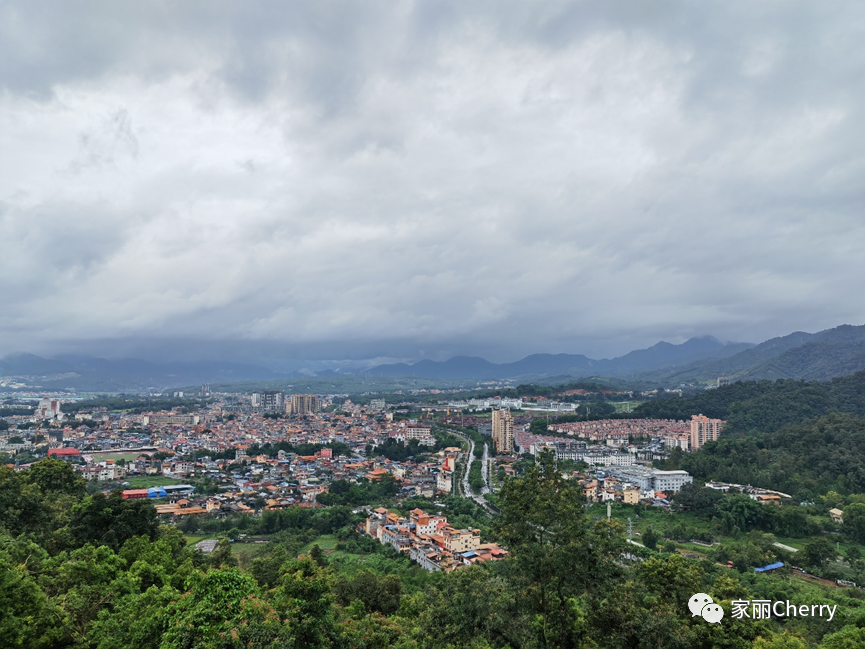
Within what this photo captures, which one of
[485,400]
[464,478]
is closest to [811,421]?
[464,478]

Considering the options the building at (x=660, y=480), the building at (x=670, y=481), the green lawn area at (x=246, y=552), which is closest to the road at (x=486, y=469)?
the building at (x=660, y=480)

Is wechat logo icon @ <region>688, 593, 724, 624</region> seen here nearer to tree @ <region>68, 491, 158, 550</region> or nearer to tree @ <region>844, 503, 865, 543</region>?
tree @ <region>68, 491, 158, 550</region>

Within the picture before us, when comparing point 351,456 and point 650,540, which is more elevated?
point 650,540

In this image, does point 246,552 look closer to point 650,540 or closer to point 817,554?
point 650,540

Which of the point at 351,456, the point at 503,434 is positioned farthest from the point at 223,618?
the point at 503,434

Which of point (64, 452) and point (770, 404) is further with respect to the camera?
point (770, 404)

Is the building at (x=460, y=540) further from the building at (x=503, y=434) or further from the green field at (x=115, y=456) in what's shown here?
the green field at (x=115, y=456)
